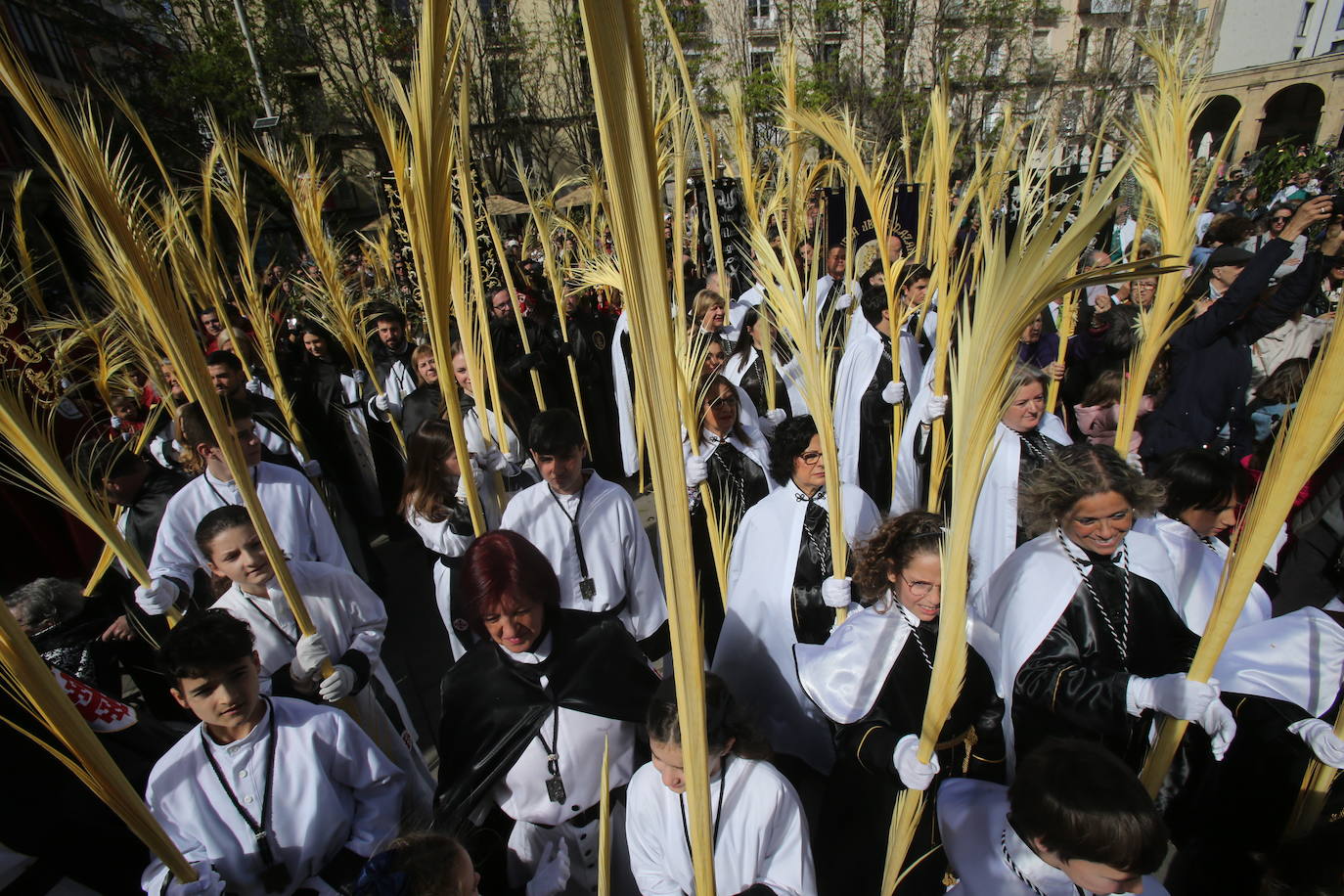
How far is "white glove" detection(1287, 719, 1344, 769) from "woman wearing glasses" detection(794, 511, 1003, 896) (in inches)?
29.9

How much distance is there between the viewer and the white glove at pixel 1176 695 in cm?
165

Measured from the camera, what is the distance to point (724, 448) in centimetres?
364

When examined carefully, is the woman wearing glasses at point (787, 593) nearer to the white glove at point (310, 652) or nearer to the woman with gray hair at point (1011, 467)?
the woman with gray hair at point (1011, 467)

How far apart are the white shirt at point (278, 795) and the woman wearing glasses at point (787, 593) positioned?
1.54 metres

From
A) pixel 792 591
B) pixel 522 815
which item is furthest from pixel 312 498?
Answer: pixel 792 591

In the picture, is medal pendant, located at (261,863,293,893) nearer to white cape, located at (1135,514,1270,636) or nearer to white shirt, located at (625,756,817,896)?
white shirt, located at (625,756,817,896)

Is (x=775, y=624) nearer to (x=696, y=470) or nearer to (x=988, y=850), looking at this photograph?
(x=696, y=470)

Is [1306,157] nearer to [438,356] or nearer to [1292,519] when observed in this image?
[1292,519]

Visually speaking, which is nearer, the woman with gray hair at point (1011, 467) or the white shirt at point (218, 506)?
→ the white shirt at point (218, 506)

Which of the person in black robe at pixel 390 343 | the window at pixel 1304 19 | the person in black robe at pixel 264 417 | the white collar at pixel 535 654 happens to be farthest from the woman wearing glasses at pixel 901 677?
the window at pixel 1304 19

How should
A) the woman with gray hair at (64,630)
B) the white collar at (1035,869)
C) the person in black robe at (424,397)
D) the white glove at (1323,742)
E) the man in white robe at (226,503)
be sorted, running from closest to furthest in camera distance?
the white collar at (1035,869)
the white glove at (1323,742)
the woman with gray hair at (64,630)
the man in white robe at (226,503)
the person in black robe at (424,397)

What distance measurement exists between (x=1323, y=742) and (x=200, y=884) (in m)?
2.85

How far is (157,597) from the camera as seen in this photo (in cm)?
250

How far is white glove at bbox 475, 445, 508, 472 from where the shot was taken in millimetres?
3346
